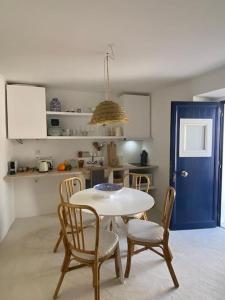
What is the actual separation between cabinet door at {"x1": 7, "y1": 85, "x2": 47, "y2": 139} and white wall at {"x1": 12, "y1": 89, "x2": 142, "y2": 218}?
45 centimetres

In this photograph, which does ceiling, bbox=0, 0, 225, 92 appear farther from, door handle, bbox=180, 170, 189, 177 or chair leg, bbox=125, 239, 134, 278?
chair leg, bbox=125, 239, 134, 278

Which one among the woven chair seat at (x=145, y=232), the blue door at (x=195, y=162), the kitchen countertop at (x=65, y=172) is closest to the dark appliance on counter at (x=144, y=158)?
the kitchen countertop at (x=65, y=172)

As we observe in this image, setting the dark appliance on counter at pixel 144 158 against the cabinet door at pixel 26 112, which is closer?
the cabinet door at pixel 26 112

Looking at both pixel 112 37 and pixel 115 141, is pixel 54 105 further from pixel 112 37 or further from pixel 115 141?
pixel 112 37

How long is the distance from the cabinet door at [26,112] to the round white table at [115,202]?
157cm

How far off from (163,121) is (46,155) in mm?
2351

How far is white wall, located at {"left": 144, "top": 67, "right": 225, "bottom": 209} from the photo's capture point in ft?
11.3

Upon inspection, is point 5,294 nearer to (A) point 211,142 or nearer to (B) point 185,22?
(B) point 185,22

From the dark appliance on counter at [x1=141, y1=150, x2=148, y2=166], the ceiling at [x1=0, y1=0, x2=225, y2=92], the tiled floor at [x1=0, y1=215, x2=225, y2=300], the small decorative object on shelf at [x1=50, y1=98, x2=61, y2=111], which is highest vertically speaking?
the ceiling at [x1=0, y1=0, x2=225, y2=92]

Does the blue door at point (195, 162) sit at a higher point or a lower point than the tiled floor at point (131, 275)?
higher

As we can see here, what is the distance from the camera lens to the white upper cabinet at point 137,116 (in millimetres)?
4254

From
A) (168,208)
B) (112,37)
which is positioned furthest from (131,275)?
(112,37)

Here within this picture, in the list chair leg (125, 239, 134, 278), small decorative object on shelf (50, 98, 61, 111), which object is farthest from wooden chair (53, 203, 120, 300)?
small decorative object on shelf (50, 98, 61, 111)

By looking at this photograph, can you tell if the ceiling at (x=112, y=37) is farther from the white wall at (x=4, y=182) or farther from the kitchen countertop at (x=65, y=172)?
the kitchen countertop at (x=65, y=172)
